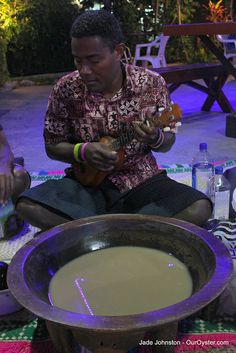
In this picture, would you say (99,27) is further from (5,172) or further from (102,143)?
(5,172)

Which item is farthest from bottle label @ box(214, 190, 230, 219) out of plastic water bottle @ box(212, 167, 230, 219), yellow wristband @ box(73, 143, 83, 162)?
yellow wristband @ box(73, 143, 83, 162)

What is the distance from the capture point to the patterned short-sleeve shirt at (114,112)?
209 centimetres

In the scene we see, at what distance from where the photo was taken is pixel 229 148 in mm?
4062

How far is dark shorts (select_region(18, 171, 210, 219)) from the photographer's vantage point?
198 cm

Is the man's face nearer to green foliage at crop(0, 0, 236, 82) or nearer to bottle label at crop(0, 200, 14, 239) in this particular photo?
bottle label at crop(0, 200, 14, 239)

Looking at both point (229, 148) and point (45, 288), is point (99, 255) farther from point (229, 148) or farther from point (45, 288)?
point (229, 148)

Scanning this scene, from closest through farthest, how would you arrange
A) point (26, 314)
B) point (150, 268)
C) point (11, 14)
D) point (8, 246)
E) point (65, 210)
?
point (150, 268) → point (26, 314) → point (65, 210) → point (8, 246) → point (11, 14)

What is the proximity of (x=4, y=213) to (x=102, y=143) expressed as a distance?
0.82 metres

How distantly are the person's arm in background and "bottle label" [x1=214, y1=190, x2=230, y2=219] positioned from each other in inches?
46.0

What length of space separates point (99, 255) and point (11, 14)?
7821 mm

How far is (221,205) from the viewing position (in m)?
2.47

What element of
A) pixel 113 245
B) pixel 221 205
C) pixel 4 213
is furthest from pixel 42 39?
pixel 113 245

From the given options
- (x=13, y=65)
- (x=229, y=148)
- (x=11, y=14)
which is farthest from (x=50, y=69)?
(x=229, y=148)

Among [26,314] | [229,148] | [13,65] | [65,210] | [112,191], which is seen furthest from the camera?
[13,65]
